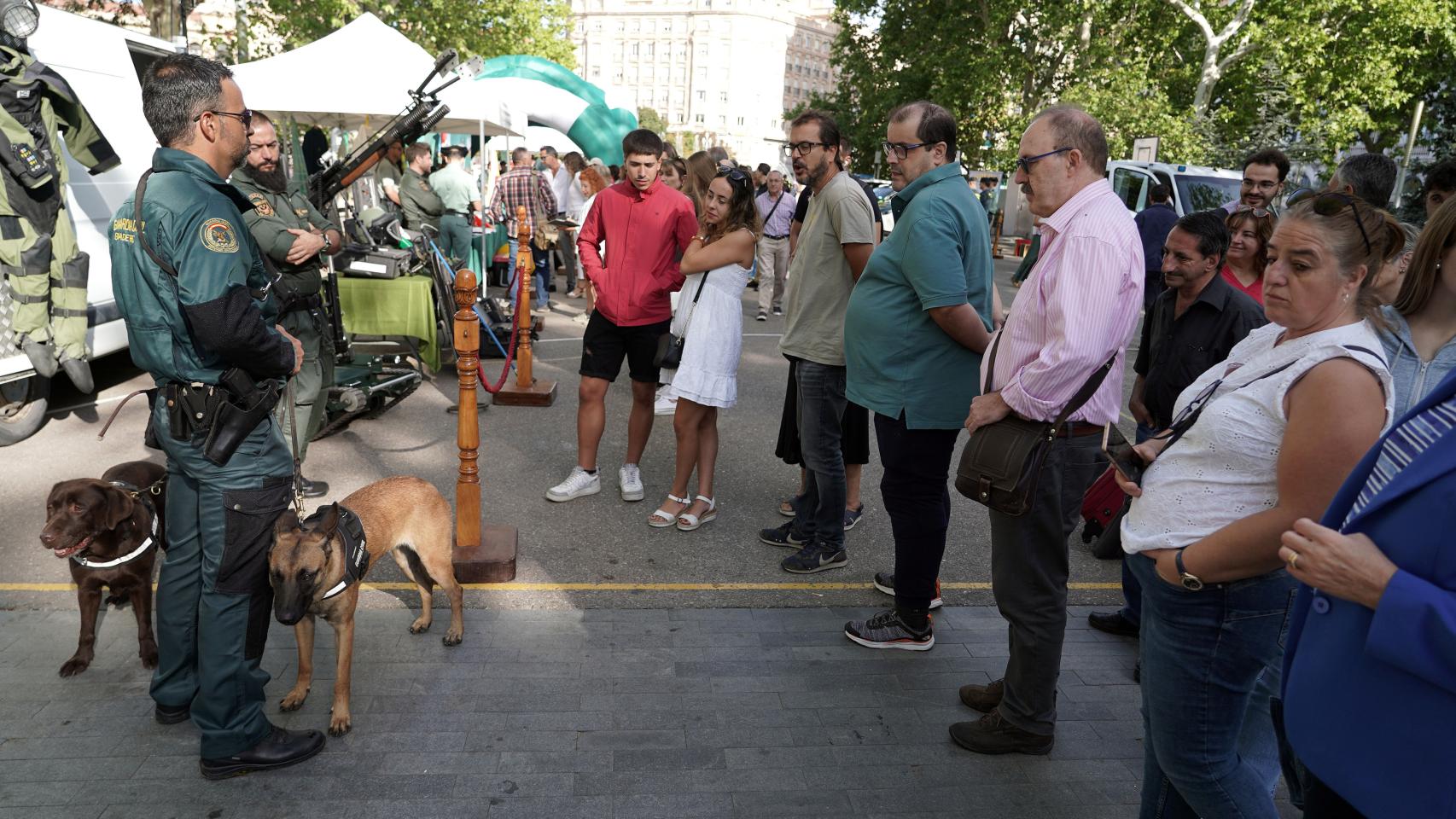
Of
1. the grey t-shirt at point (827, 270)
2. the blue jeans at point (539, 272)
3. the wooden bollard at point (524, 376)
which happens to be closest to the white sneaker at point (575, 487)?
the grey t-shirt at point (827, 270)

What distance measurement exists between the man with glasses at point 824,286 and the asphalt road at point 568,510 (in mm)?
704

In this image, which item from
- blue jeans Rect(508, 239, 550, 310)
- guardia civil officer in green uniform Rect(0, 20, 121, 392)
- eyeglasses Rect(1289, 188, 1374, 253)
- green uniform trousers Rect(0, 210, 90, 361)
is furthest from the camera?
blue jeans Rect(508, 239, 550, 310)

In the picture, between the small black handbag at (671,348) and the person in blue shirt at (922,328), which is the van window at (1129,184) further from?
the person in blue shirt at (922,328)

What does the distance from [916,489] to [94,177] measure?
660 cm

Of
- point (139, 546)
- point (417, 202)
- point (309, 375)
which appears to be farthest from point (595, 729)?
point (417, 202)

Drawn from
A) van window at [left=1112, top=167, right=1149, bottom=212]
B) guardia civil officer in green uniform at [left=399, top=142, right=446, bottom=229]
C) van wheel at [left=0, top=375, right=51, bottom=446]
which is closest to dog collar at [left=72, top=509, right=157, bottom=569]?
van wheel at [left=0, top=375, right=51, bottom=446]

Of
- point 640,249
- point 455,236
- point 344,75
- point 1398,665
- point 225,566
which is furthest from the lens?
point 455,236

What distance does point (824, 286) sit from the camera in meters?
4.40

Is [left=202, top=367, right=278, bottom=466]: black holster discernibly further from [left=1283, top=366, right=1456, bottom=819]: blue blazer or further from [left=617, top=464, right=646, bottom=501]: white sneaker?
[left=617, top=464, right=646, bottom=501]: white sneaker

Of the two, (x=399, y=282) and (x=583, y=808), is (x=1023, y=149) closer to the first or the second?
(x=583, y=808)

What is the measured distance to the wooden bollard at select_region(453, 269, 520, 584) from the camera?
4.29 metres

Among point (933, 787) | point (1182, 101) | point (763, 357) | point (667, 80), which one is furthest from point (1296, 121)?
point (667, 80)

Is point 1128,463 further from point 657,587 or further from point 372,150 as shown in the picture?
point 372,150

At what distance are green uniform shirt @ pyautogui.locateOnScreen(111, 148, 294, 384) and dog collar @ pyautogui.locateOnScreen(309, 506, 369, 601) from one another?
62 cm
